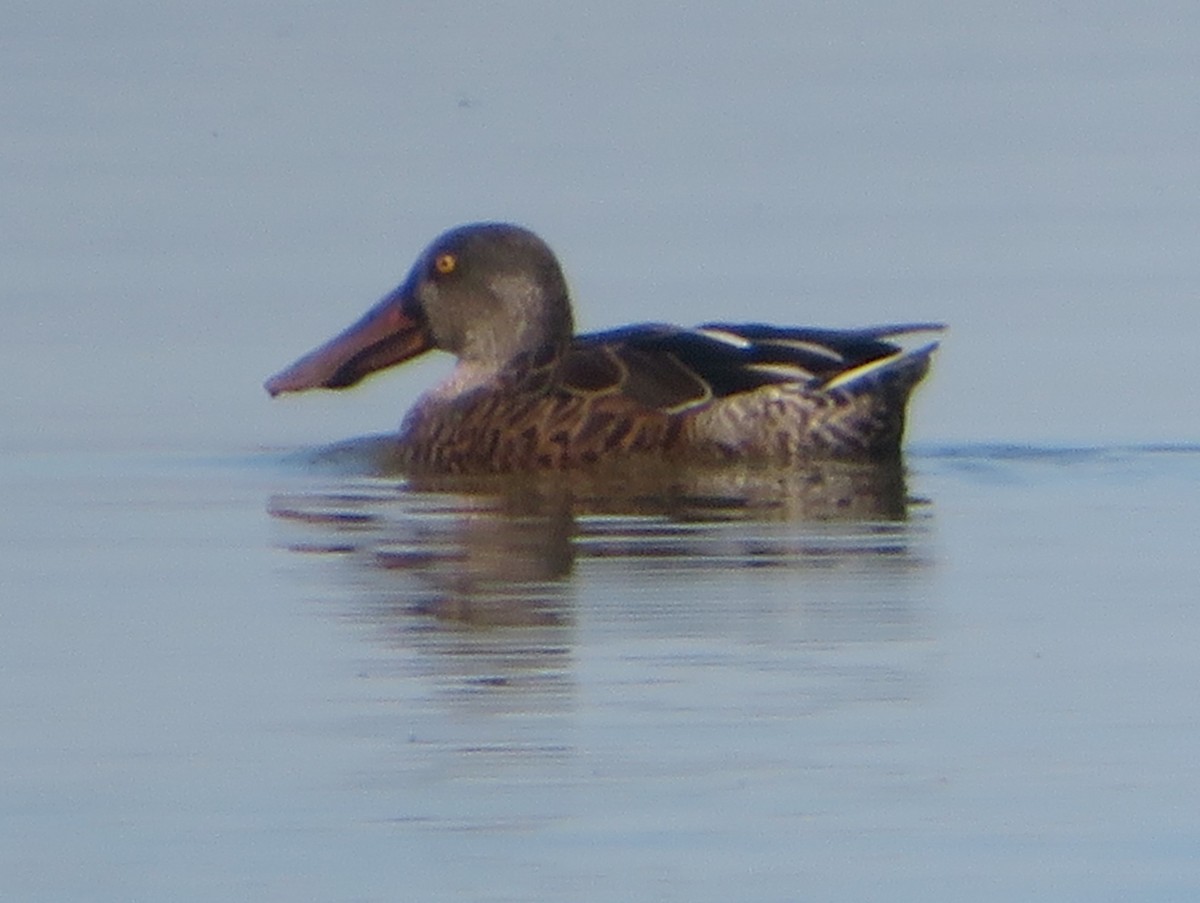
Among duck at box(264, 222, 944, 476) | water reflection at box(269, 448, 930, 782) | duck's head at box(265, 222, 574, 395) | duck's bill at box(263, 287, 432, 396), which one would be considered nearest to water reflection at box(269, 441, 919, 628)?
water reflection at box(269, 448, 930, 782)

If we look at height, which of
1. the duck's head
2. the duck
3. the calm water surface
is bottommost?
the calm water surface

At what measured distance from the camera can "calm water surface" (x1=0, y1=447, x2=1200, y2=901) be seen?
5.63 metres

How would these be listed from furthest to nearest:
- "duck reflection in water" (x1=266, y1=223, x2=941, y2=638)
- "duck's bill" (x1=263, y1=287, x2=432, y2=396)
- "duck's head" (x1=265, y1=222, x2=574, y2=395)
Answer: "duck's head" (x1=265, y1=222, x2=574, y2=395), "duck's bill" (x1=263, y1=287, x2=432, y2=396), "duck reflection in water" (x1=266, y1=223, x2=941, y2=638)

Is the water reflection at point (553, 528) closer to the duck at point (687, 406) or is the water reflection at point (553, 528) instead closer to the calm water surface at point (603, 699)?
the calm water surface at point (603, 699)

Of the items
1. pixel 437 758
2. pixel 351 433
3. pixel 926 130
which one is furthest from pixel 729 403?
pixel 926 130

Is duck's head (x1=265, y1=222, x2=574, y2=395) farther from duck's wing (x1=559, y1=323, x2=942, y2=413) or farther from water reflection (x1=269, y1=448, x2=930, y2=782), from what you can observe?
water reflection (x1=269, y1=448, x2=930, y2=782)

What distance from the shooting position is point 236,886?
546cm

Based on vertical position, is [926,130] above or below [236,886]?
above

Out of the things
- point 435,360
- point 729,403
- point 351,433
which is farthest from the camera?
point 435,360

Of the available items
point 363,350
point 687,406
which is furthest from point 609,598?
point 363,350

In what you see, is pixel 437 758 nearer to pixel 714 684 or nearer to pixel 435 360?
pixel 714 684

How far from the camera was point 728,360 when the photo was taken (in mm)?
10844

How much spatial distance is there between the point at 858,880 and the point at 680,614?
84.8 inches

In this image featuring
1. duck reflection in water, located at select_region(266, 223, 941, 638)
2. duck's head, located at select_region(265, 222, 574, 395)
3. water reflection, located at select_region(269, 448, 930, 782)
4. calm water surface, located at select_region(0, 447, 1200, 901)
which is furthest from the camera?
duck's head, located at select_region(265, 222, 574, 395)
